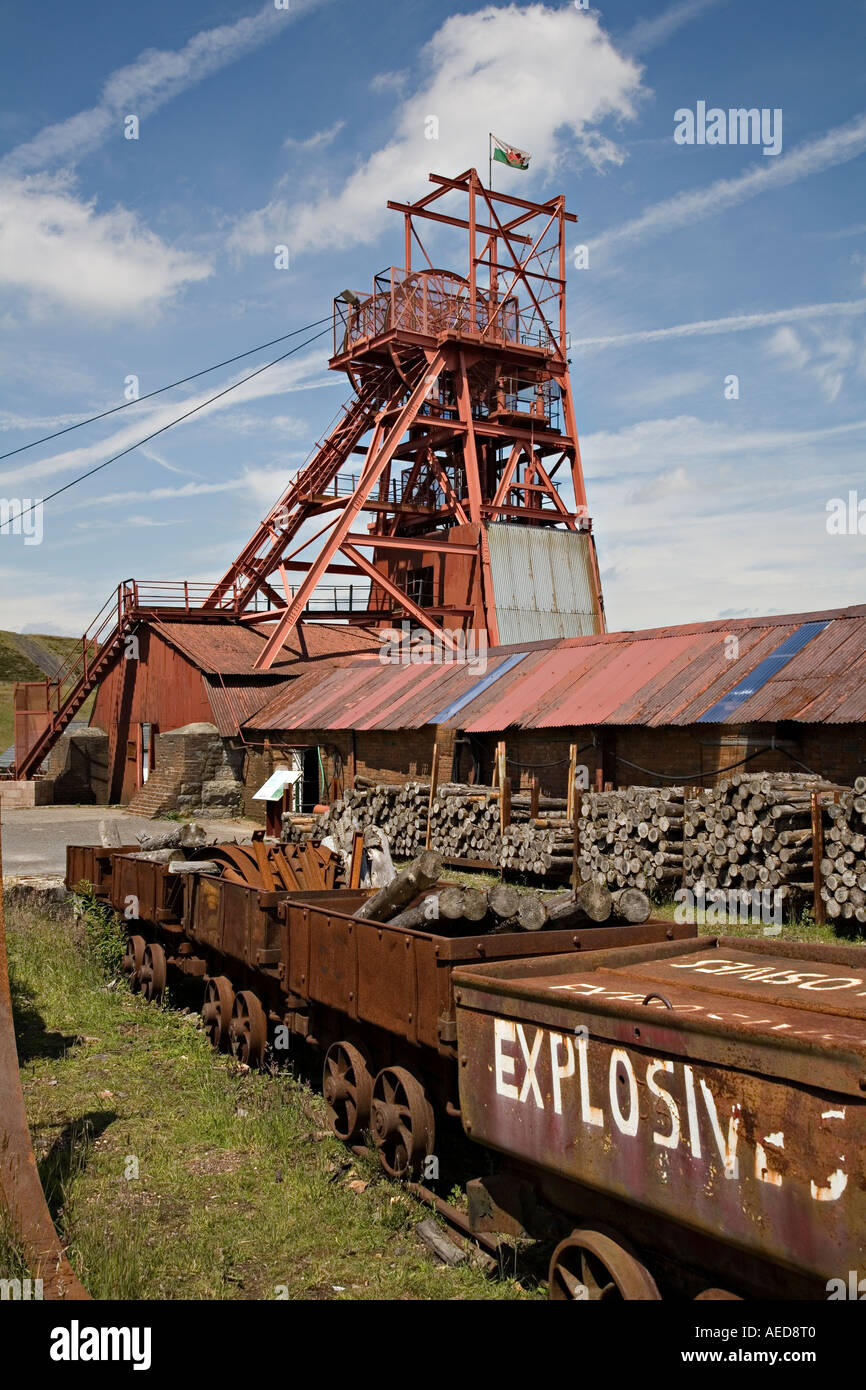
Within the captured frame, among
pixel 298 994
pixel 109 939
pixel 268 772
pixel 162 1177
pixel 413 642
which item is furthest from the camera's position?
pixel 413 642

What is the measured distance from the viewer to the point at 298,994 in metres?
7.91

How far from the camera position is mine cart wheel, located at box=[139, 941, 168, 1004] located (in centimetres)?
1097

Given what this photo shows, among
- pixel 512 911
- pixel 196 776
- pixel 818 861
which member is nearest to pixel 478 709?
pixel 818 861

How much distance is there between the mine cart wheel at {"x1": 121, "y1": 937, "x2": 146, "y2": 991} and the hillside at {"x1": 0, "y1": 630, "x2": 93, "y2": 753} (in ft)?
126

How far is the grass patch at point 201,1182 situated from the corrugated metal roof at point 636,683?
892cm

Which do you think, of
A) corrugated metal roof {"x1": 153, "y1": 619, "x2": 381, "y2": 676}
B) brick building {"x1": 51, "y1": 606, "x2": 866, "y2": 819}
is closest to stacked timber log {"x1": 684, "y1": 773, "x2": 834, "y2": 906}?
brick building {"x1": 51, "y1": 606, "x2": 866, "y2": 819}

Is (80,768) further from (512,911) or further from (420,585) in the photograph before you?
(512,911)

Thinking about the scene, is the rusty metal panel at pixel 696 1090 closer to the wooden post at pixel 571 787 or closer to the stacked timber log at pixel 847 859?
the stacked timber log at pixel 847 859

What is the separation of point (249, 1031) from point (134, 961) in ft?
11.1

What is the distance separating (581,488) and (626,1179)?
1207 inches

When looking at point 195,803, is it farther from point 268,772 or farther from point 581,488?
point 581,488

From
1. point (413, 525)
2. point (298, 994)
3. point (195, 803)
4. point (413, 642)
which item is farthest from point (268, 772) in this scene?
point (298, 994)

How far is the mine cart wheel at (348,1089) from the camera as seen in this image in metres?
6.92

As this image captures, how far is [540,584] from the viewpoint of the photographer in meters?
30.7
